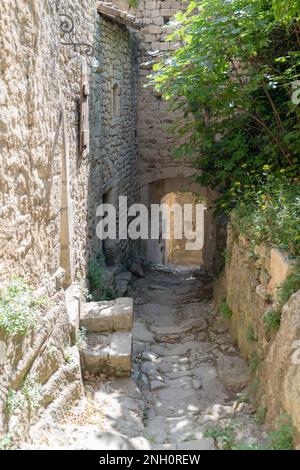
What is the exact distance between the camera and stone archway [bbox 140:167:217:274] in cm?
1105

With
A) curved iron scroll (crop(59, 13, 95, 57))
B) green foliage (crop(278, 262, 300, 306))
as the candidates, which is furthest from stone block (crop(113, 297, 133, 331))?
curved iron scroll (crop(59, 13, 95, 57))

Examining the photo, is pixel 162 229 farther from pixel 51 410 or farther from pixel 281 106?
pixel 51 410

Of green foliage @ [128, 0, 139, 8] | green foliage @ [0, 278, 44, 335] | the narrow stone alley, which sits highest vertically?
green foliage @ [128, 0, 139, 8]

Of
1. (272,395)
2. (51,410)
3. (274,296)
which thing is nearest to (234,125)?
(274,296)

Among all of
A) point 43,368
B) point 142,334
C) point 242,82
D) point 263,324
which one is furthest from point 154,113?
point 43,368

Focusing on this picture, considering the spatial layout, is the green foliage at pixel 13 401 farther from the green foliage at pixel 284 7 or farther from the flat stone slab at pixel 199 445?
the green foliage at pixel 284 7

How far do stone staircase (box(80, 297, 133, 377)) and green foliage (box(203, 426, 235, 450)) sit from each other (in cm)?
154

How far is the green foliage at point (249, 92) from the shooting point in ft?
17.6

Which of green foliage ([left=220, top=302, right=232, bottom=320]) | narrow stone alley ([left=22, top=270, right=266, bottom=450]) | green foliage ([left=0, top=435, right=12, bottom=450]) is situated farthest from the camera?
green foliage ([left=220, top=302, right=232, bottom=320])

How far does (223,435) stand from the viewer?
3.54 m

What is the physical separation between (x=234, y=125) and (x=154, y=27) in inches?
162

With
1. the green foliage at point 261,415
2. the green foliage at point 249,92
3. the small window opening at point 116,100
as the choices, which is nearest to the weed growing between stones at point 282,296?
the green foliage at point 249,92

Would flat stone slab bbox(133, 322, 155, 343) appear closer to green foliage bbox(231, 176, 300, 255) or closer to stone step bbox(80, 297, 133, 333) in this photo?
stone step bbox(80, 297, 133, 333)

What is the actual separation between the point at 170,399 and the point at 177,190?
7273 millimetres
